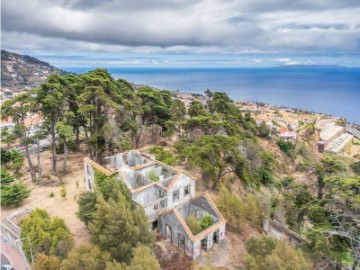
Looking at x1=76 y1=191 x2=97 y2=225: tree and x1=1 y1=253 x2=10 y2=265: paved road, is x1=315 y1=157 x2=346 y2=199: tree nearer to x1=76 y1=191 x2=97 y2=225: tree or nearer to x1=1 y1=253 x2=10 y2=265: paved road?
x1=76 y1=191 x2=97 y2=225: tree

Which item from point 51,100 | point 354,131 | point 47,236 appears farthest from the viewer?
point 354,131

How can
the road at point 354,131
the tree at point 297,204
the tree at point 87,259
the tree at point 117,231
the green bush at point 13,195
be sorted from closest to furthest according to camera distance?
the tree at point 87,259
the tree at point 117,231
the tree at point 297,204
the green bush at point 13,195
the road at point 354,131

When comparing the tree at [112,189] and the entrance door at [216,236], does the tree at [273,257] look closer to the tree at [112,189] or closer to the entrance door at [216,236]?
the entrance door at [216,236]


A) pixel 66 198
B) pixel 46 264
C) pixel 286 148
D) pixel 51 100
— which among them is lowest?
A: pixel 286 148

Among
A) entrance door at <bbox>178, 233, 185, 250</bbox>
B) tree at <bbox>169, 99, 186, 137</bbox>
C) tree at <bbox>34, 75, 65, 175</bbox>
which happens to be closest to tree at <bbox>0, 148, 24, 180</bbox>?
tree at <bbox>34, 75, 65, 175</bbox>

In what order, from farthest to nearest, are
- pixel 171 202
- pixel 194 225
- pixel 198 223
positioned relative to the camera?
pixel 171 202, pixel 198 223, pixel 194 225

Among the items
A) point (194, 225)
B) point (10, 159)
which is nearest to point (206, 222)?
point (194, 225)

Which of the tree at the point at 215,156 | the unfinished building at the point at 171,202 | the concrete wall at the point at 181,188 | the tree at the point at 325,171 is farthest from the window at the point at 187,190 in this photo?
the tree at the point at 325,171

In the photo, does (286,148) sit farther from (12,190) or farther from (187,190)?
(12,190)
